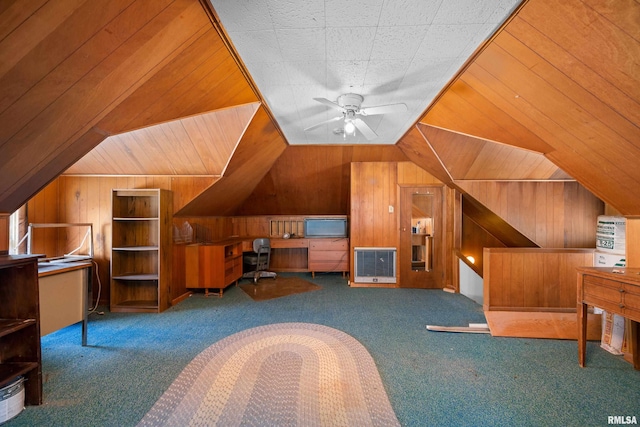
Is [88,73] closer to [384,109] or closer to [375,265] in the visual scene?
[384,109]

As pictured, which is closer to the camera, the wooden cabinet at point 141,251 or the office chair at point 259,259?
the wooden cabinet at point 141,251

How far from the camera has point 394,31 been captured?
5.64ft

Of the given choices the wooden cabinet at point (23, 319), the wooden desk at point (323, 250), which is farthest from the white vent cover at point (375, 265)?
the wooden cabinet at point (23, 319)

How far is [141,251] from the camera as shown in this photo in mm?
3836

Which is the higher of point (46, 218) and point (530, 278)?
point (46, 218)

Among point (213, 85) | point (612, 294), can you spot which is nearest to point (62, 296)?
point (213, 85)

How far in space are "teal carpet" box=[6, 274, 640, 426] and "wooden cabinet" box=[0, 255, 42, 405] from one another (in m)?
0.20

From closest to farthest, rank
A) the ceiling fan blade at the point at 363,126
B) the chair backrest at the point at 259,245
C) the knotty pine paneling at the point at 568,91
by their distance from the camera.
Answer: the knotty pine paneling at the point at 568,91 < the ceiling fan blade at the point at 363,126 < the chair backrest at the point at 259,245

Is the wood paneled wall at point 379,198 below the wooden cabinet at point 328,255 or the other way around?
the other way around

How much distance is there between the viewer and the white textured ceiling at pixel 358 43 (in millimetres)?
1523

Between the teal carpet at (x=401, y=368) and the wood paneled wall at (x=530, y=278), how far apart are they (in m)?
0.42

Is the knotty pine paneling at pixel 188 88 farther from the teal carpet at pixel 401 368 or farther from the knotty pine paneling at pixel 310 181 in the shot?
the knotty pine paneling at pixel 310 181

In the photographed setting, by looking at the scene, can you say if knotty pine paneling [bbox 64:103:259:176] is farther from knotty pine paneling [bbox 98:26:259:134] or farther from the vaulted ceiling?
knotty pine paneling [bbox 98:26:259:134]

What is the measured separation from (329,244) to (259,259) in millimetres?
1448
